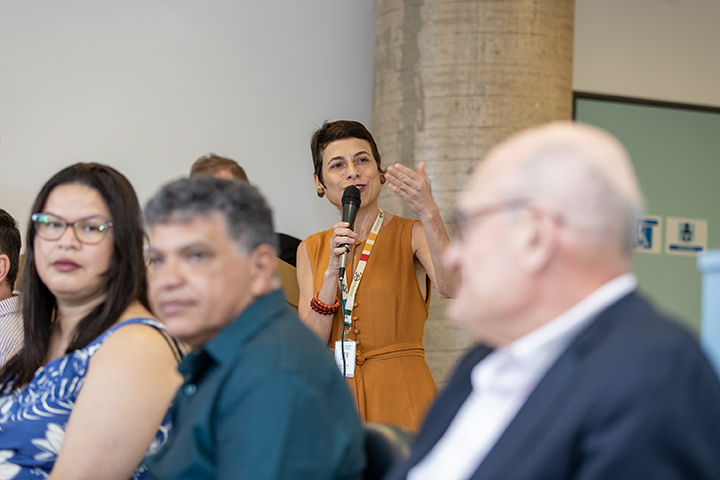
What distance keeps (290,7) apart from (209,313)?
3847 millimetres

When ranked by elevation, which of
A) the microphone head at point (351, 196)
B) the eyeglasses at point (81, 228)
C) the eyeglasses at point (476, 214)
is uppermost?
the microphone head at point (351, 196)

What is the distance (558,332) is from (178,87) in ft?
13.5

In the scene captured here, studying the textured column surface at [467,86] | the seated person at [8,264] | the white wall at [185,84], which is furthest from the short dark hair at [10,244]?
the textured column surface at [467,86]

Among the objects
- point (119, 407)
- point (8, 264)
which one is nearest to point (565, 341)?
point (119, 407)

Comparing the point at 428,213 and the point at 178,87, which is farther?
the point at 178,87

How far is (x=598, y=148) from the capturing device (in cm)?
100

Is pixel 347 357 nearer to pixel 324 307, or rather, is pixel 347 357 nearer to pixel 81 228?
pixel 324 307

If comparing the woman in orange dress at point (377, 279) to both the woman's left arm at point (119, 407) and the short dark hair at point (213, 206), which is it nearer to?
the woman's left arm at point (119, 407)

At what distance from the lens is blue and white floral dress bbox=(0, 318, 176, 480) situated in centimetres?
180

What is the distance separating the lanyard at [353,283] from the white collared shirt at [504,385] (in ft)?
5.09

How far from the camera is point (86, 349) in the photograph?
6.11 feet

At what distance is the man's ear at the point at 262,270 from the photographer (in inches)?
58.6

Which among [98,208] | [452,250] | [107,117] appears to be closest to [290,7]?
[107,117]

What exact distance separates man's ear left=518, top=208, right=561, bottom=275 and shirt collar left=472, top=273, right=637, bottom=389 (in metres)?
0.08
